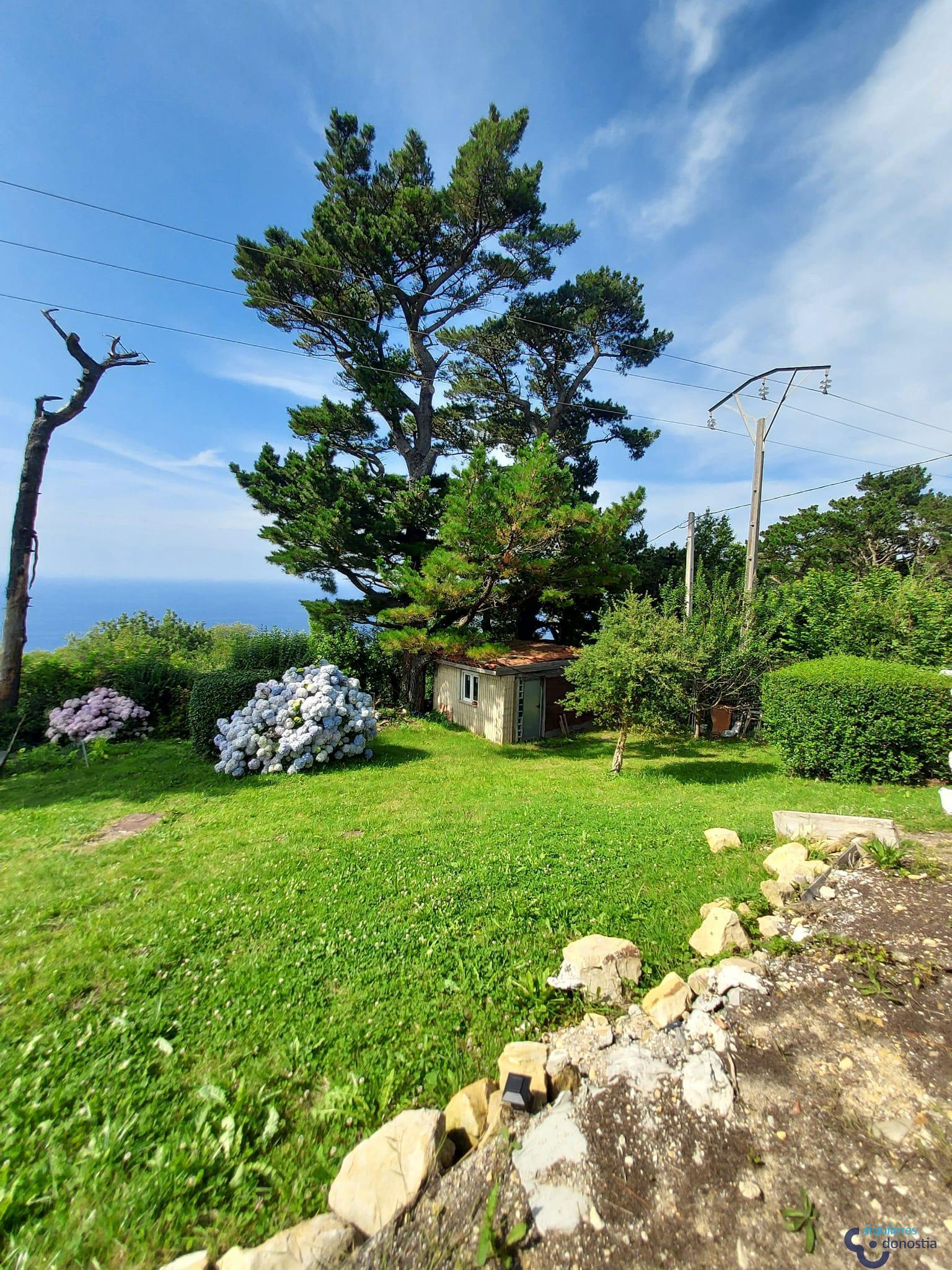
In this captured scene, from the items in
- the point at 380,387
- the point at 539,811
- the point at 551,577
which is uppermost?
the point at 380,387

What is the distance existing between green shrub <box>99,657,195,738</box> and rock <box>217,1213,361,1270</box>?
12.0m

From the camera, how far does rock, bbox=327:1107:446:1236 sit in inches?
75.3

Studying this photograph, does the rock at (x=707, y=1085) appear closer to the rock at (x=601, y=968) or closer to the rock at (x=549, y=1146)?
the rock at (x=549, y=1146)

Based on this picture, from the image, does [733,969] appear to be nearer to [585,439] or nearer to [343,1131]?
[343,1131]

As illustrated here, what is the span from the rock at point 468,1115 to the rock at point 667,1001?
114 cm

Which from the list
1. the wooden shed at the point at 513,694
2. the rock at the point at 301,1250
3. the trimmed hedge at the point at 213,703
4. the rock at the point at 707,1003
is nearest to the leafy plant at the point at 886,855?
the rock at the point at 707,1003

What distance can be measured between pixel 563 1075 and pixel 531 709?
423 inches

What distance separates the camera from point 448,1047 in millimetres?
2838

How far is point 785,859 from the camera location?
4.58m

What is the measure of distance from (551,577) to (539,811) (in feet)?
23.6

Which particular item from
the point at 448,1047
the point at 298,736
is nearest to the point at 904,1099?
the point at 448,1047

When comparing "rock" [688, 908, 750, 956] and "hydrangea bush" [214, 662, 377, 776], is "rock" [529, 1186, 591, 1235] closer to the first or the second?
"rock" [688, 908, 750, 956]

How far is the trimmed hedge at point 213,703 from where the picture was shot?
977cm

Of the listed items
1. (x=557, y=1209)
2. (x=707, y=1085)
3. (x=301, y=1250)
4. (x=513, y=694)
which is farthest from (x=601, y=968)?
(x=513, y=694)
